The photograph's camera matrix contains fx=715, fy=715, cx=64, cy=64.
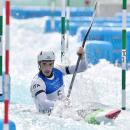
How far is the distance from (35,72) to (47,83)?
4.31 meters

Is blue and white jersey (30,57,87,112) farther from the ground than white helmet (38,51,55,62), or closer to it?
closer to it

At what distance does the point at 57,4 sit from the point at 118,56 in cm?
1133

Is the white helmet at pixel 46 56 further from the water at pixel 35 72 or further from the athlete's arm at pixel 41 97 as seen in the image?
the water at pixel 35 72

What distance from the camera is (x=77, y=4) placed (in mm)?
23375

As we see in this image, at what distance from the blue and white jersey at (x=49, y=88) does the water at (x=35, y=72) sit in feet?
0.43

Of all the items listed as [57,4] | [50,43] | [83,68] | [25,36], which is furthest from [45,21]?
[83,68]

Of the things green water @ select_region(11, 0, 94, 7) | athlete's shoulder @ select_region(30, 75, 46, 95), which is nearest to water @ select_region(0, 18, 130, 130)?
athlete's shoulder @ select_region(30, 75, 46, 95)

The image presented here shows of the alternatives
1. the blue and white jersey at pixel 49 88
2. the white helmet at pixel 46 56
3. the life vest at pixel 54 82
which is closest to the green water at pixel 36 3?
the blue and white jersey at pixel 49 88

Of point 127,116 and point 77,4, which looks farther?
point 77,4

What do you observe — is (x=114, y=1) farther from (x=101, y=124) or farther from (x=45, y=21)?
(x=101, y=124)

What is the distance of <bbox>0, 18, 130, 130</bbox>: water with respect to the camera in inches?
235

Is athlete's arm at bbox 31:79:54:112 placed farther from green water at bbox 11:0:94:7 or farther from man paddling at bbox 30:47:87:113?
green water at bbox 11:0:94:7

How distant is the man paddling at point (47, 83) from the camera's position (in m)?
6.40

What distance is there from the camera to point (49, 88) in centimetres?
668
